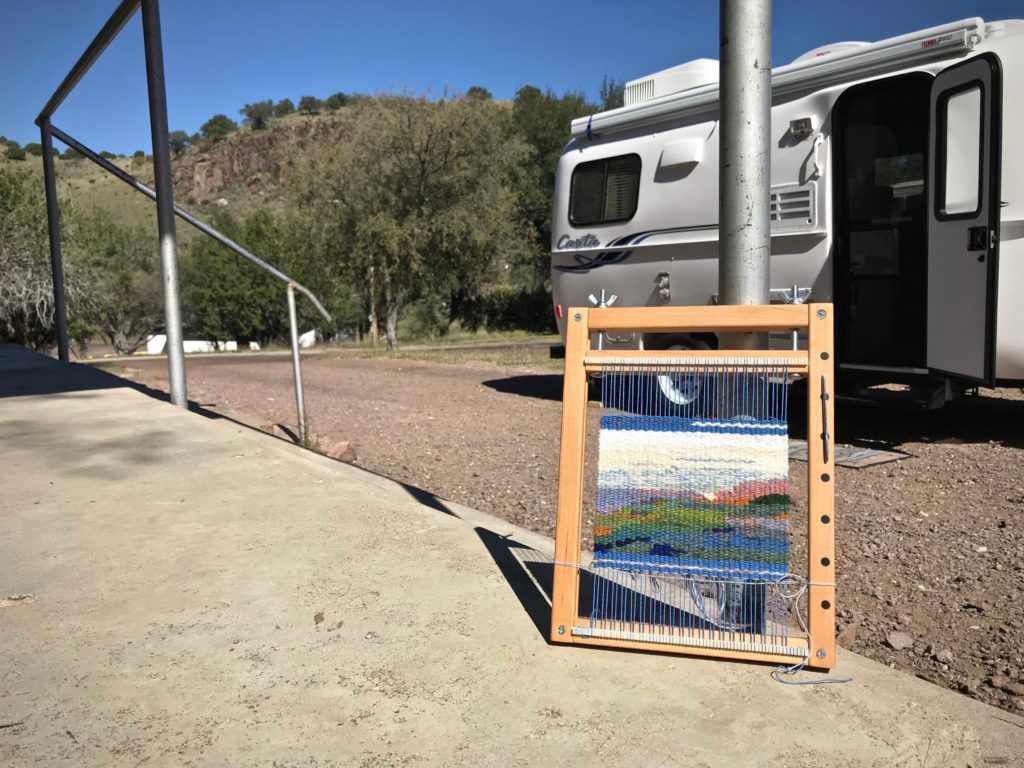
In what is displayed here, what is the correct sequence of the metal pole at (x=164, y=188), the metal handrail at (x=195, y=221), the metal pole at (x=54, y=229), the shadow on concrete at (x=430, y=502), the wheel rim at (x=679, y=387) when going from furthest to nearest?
the metal pole at (x=54, y=229) → the metal handrail at (x=195, y=221) → the metal pole at (x=164, y=188) → the shadow on concrete at (x=430, y=502) → the wheel rim at (x=679, y=387)

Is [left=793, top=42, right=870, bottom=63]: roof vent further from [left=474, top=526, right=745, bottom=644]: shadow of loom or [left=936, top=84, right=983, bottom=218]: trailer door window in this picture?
[left=474, top=526, right=745, bottom=644]: shadow of loom

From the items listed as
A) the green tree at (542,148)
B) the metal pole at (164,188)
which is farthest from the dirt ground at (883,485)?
the green tree at (542,148)

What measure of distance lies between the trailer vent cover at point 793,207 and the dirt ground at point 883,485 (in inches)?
71.6

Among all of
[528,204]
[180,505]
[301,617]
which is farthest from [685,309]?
[528,204]

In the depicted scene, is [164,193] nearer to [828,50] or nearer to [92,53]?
[92,53]

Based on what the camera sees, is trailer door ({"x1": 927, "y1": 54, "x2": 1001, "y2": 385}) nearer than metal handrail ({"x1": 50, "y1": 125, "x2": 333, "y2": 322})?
Yes

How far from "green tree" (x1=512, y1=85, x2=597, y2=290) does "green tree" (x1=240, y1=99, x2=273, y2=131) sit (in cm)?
6951

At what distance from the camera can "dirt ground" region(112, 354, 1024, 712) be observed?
10.6 feet

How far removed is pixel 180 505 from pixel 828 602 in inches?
114

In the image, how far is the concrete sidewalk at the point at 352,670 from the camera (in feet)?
6.98

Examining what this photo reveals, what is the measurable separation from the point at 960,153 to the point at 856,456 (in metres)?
2.25

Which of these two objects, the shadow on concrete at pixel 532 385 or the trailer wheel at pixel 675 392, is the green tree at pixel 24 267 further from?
the trailer wheel at pixel 675 392

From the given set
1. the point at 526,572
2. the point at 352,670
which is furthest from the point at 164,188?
the point at 352,670

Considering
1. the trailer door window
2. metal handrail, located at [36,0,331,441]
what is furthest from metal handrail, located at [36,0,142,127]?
the trailer door window
